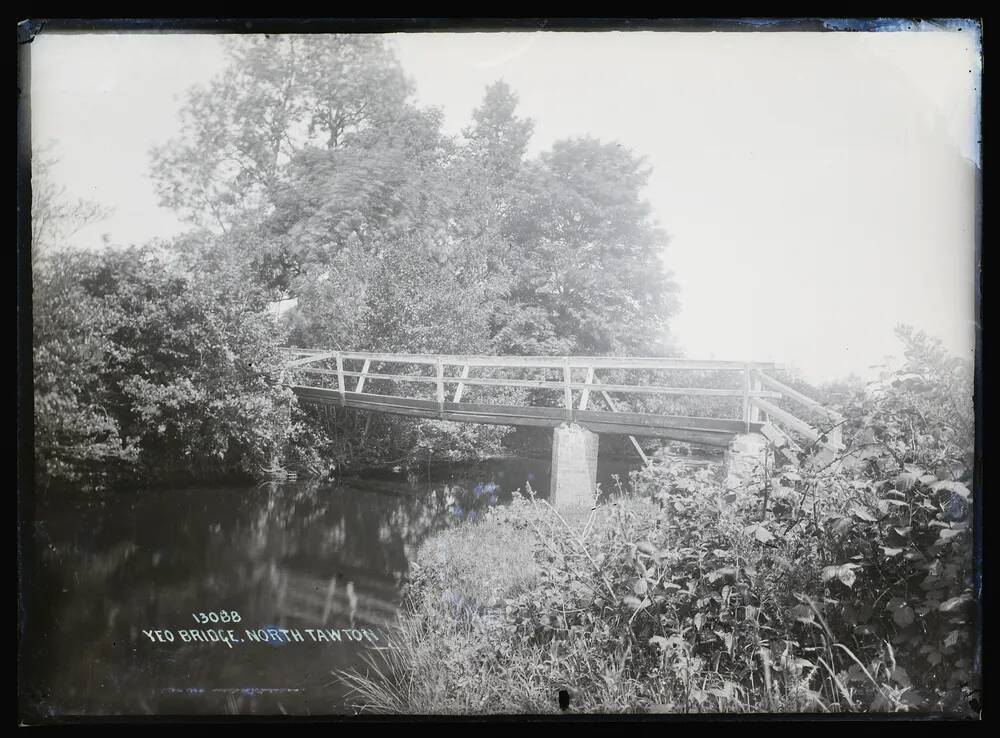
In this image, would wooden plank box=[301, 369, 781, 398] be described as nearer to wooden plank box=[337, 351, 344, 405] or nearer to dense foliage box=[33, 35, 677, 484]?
wooden plank box=[337, 351, 344, 405]

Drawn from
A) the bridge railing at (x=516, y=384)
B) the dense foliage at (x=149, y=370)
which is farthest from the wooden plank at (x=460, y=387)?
the dense foliage at (x=149, y=370)

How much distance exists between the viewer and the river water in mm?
2984

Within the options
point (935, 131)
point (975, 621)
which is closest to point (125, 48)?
point (935, 131)

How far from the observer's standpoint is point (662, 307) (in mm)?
3057

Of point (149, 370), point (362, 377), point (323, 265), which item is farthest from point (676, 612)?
point (149, 370)

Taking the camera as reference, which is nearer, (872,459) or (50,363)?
(872,459)

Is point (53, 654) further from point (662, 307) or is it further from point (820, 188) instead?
point (820, 188)

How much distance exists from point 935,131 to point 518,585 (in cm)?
285

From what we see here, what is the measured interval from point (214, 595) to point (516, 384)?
171 centimetres

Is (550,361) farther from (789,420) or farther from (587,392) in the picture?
(789,420)

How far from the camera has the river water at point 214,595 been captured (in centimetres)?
298

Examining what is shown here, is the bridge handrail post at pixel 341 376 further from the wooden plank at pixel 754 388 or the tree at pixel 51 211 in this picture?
the wooden plank at pixel 754 388

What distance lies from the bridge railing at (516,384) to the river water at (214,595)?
268mm

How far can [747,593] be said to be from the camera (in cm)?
279
